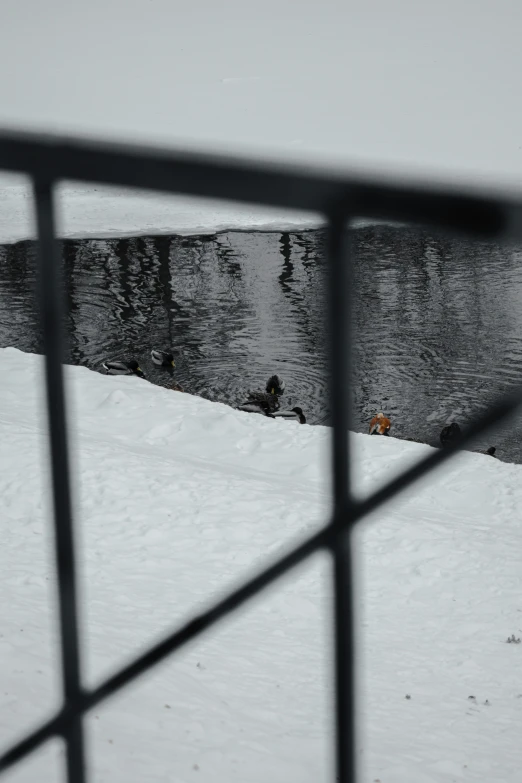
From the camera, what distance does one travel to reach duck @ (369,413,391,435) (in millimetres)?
11547

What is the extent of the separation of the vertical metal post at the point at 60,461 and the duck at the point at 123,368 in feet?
40.4

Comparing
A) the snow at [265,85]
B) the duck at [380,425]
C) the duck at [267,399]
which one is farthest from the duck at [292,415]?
the snow at [265,85]

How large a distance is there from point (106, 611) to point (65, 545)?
5.53m

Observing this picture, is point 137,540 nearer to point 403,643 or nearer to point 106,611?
point 106,611

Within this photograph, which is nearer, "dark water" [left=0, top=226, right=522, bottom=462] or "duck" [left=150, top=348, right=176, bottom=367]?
"dark water" [left=0, top=226, right=522, bottom=462]

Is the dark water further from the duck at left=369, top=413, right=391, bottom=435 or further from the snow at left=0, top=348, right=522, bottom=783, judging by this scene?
the snow at left=0, top=348, right=522, bottom=783

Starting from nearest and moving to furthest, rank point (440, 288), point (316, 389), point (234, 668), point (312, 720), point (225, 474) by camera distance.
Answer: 1. point (312, 720)
2. point (234, 668)
3. point (225, 474)
4. point (316, 389)
5. point (440, 288)

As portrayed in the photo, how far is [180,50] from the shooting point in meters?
63.2

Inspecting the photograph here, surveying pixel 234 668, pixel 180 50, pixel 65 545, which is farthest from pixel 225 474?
pixel 180 50

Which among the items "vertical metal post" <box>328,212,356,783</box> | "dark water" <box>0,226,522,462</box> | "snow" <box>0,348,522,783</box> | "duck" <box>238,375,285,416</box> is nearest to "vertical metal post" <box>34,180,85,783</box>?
"vertical metal post" <box>328,212,356,783</box>

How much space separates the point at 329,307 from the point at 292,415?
1085 centimetres

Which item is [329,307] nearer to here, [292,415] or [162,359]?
[292,415]

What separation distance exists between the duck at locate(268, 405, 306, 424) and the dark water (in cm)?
48

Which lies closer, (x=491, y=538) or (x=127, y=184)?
(x=127, y=184)
